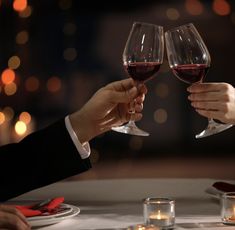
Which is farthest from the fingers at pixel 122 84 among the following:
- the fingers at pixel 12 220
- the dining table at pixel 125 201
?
the fingers at pixel 12 220

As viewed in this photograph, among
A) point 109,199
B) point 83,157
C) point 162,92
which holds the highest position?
point 162,92

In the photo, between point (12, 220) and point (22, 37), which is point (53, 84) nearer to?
point (22, 37)

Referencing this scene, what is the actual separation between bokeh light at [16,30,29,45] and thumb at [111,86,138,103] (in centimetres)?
70

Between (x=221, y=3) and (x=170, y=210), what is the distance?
1078mm

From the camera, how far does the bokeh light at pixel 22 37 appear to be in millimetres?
2070

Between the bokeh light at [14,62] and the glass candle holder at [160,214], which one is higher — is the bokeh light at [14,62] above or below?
above

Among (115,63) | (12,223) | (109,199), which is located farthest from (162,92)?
(12,223)

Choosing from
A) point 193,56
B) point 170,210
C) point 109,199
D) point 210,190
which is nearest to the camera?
point 170,210

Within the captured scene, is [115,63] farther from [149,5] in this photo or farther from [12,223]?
[12,223]

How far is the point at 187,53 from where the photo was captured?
58.4 inches

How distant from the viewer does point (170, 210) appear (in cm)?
128

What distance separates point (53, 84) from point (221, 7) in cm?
71

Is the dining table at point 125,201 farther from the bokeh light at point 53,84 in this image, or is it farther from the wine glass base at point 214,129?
the bokeh light at point 53,84

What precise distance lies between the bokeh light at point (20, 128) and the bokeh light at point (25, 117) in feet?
0.04
